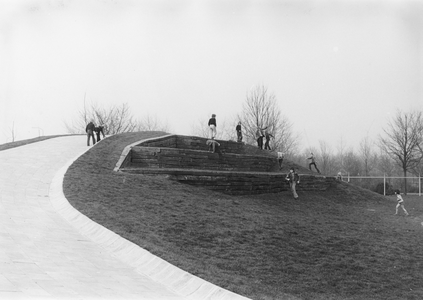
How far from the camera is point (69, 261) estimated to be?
22.0 feet

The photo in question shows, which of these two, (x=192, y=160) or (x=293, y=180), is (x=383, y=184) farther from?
(x=192, y=160)

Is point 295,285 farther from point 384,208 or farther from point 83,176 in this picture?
point 384,208

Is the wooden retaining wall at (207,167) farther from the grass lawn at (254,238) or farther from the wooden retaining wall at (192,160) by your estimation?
the grass lawn at (254,238)

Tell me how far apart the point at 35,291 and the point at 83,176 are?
8593 millimetres

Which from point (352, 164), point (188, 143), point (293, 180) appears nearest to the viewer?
point (293, 180)

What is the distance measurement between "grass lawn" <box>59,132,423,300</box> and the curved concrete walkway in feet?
1.09

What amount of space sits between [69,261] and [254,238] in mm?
4822

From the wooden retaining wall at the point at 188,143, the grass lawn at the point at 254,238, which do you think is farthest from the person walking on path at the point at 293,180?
the wooden retaining wall at the point at 188,143

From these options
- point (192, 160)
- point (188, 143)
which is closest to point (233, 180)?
point (192, 160)

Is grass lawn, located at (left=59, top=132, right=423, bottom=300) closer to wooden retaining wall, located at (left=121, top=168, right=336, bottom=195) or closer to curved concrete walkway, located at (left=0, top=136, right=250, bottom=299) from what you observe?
curved concrete walkway, located at (left=0, top=136, right=250, bottom=299)

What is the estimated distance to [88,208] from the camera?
32.9 feet

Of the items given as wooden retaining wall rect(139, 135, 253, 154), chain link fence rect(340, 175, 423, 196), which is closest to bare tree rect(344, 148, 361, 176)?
chain link fence rect(340, 175, 423, 196)

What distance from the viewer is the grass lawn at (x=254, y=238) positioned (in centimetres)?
789

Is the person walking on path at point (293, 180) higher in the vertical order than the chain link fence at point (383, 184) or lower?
higher
